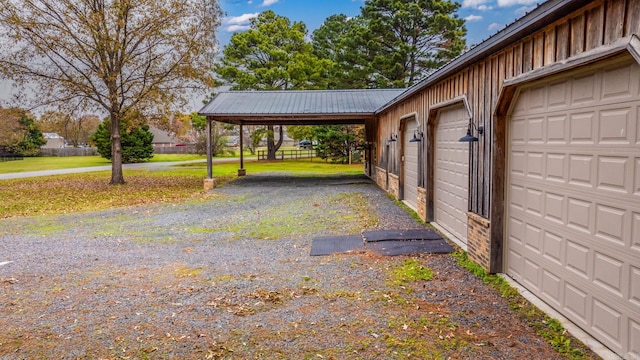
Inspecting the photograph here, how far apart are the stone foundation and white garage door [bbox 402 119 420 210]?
3982 mm

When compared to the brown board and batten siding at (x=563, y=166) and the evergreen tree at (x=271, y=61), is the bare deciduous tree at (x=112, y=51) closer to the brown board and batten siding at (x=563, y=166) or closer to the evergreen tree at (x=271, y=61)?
the evergreen tree at (x=271, y=61)

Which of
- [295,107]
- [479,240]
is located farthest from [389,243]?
[295,107]

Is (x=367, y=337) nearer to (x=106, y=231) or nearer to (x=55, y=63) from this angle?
(x=106, y=231)

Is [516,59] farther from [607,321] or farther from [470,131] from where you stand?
[607,321]

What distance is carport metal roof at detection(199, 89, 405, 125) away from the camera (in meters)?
16.0

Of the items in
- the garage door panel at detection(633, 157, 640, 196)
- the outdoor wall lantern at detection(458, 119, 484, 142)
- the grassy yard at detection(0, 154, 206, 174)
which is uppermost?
the outdoor wall lantern at detection(458, 119, 484, 142)

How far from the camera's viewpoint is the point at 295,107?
1722 centimetres

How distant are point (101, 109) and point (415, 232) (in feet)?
51.8

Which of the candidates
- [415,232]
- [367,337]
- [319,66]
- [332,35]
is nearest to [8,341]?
[367,337]

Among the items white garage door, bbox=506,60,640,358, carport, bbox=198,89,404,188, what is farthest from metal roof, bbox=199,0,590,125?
white garage door, bbox=506,60,640,358

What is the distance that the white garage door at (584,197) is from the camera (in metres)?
3.01

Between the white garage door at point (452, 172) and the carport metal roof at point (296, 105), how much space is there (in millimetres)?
8274

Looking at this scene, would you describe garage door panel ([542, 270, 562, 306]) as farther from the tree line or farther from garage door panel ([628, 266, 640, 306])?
the tree line

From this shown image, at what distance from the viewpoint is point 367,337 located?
354 cm
